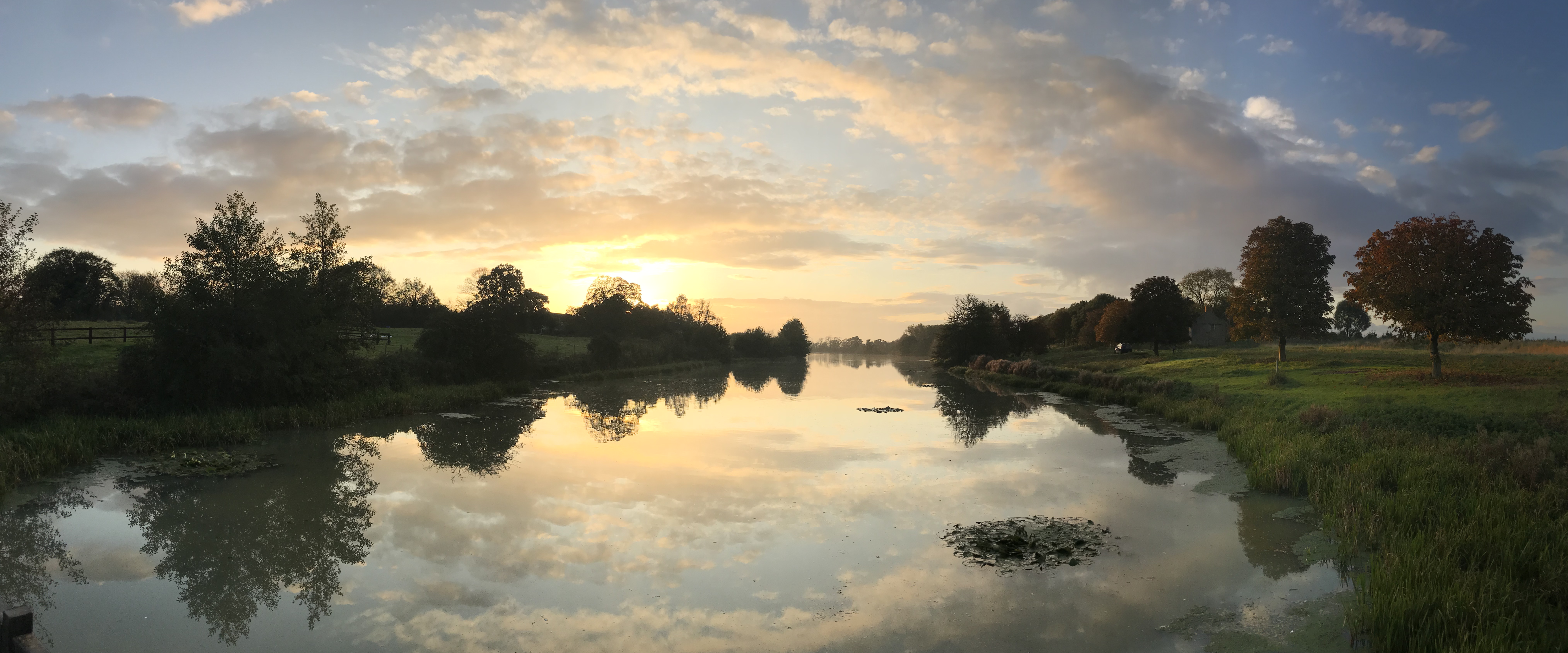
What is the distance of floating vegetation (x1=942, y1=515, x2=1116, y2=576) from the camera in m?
8.62

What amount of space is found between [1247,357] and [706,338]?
188ft

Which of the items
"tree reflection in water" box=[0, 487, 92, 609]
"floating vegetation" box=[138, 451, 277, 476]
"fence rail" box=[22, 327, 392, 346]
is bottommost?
"tree reflection in water" box=[0, 487, 92, 609]

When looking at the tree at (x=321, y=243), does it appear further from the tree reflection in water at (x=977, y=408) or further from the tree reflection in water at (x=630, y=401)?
the tree reflection in water at (x=977, y=408)

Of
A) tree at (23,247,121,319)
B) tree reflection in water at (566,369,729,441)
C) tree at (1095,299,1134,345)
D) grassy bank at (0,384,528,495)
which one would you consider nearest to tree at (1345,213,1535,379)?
tree reflection in water at (566,369,729,441)

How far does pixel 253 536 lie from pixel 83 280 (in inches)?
1911

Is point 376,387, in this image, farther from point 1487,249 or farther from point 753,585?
point 1487,249

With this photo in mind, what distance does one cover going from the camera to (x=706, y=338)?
81.6 m

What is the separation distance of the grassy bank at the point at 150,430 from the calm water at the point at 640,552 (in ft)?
2.52

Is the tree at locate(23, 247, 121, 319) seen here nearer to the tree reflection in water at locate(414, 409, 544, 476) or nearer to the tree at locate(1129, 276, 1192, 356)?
the tree reflection in water at locate(414, 409, 544, 476)

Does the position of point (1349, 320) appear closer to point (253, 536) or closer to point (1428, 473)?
point (1428, 473)

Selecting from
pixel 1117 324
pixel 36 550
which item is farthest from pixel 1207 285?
pixel 36 550

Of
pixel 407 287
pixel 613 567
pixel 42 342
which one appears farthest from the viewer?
pixel 407 287

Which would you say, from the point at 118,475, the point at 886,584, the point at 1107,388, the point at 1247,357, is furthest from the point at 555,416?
the point at 1247,357

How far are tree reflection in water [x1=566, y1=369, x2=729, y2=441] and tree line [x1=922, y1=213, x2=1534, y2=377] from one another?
76.4 feet
